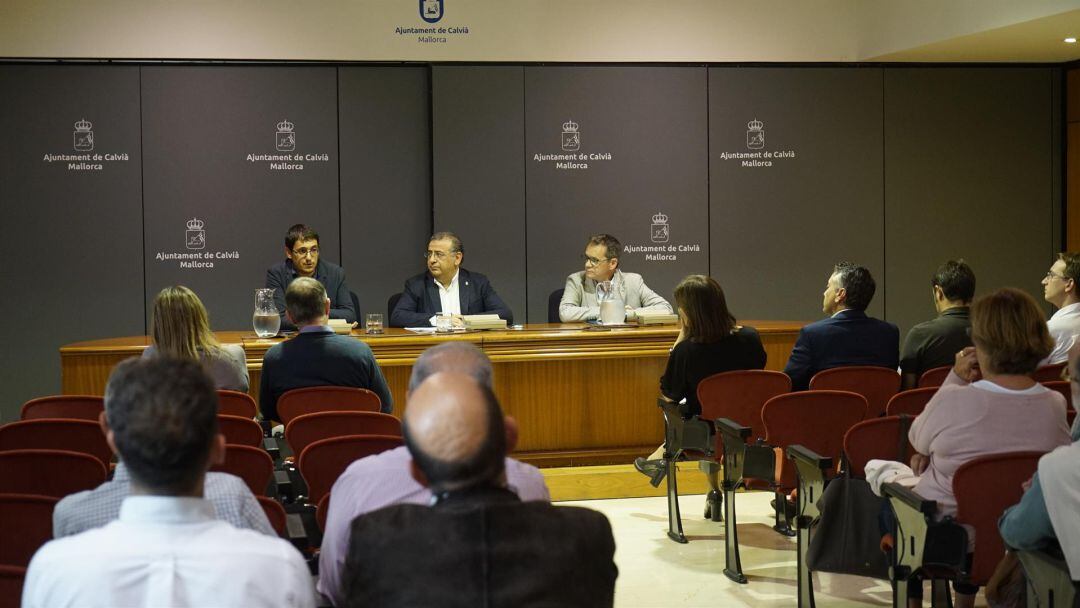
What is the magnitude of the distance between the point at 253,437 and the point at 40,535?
1301 mm

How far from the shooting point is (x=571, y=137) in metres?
8.48

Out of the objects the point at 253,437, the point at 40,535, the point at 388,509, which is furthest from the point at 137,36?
the point at 388,509

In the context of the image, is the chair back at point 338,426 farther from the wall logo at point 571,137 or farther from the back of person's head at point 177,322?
the wall logo at point 571,137

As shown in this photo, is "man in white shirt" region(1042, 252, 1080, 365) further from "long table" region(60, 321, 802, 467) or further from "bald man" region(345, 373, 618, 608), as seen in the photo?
"bald man" region(345, 373, 618, 608)

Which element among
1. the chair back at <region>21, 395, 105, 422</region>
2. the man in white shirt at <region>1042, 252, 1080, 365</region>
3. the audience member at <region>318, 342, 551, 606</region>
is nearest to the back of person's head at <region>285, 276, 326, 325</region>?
the chair back at <region>21, 395, 105, 422</region>

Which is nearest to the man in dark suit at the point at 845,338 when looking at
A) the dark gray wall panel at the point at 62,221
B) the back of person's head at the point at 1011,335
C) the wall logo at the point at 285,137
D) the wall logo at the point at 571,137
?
the back of person's head at the point at 1011,335

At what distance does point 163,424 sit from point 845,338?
155 inches

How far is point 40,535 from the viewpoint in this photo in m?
2.65

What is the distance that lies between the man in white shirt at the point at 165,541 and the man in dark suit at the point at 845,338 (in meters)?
3.72

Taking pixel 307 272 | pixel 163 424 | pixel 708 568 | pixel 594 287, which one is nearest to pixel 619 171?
pixel 594 287

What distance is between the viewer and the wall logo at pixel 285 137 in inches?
323

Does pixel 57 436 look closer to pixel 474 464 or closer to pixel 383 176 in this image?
pixel 474 464

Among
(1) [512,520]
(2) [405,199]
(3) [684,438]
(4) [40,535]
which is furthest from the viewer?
(2) [405,199]

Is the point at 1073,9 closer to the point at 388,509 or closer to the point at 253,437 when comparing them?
the point at 253,437
